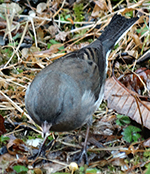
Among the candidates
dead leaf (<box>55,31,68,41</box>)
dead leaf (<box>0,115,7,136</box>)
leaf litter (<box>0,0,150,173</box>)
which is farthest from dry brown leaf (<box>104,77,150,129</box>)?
dead leaf (<box>0,115,7,136</box>)

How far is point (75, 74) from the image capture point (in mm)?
3307

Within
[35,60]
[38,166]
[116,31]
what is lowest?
[38,166]

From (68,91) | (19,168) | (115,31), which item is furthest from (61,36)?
(19,168)

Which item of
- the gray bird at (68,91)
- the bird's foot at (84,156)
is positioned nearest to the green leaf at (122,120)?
the gray bird at (68,91)

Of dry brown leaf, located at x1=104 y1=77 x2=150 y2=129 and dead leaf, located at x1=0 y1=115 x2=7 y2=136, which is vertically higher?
dry brown leaf, located at x1=104 y1=77 x2=150 y2=129

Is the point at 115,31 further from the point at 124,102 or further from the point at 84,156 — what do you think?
the point at 84,156

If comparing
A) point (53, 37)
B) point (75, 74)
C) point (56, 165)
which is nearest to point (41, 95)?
point (75, 74)

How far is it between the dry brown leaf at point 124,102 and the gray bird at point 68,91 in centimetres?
29

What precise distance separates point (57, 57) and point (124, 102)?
1.40m

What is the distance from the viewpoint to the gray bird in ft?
9.21

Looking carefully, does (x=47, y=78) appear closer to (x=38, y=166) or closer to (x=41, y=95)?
(x=41, y=95)

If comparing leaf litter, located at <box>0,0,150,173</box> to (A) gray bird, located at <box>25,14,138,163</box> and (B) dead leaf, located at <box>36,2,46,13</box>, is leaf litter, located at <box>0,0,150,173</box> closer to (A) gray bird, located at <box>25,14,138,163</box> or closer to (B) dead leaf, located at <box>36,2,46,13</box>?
(B) dead leaf, located at <box>36,2,46,13</box>

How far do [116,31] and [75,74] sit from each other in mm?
1342

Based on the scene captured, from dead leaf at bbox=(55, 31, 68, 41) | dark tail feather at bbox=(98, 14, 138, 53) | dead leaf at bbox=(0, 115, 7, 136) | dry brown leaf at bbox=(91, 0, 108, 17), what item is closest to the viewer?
dead leaf at bbox=(0, 115, 7, 136)
